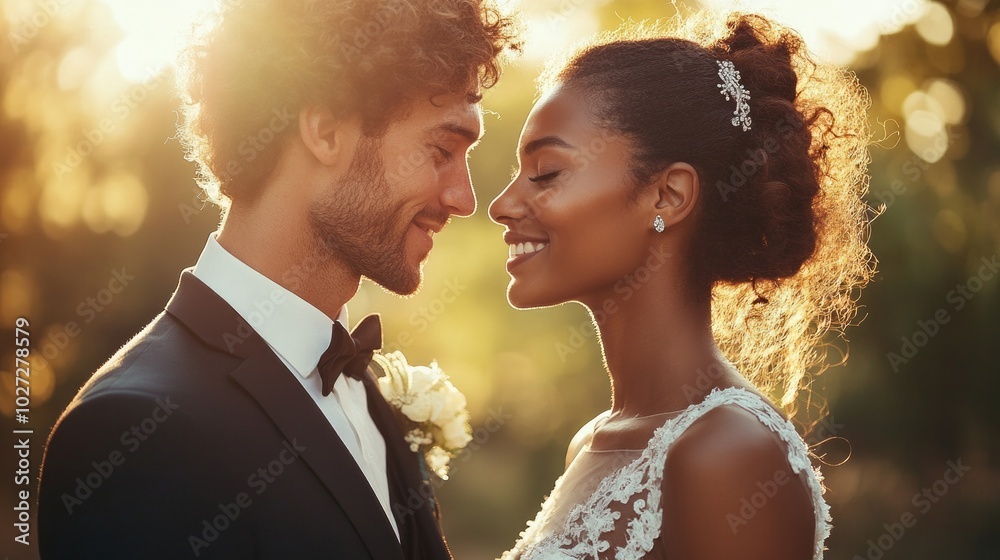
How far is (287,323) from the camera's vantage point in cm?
282

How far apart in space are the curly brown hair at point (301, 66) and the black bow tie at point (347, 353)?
60 cm

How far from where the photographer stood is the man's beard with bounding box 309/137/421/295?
304 cm

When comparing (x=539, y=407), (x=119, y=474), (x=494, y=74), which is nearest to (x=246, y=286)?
(x=119, y=474)

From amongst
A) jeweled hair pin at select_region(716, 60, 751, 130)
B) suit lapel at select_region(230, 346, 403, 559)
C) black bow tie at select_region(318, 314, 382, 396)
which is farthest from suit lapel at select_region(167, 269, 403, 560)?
jeweled hair pin at select_region(716, 60, 751, 130)

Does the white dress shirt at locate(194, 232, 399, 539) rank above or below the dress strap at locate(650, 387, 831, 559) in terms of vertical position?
above

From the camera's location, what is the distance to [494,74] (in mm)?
3537

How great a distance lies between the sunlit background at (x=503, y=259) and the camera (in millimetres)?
6426


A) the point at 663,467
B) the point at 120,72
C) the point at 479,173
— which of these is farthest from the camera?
the point at 479,173

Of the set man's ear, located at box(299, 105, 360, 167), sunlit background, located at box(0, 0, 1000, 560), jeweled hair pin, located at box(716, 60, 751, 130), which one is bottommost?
sunlit background, located at box(0, 0, 1000, 560)

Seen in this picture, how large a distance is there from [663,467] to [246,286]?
1381mm

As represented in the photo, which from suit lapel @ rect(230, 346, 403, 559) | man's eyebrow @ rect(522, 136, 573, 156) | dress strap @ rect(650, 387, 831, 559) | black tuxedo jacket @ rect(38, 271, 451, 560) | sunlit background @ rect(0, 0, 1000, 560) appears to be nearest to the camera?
black tuxedo jacket @ rect(38, 271, 451, 560)

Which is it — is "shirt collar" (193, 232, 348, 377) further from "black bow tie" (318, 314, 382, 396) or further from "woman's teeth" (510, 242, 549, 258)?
"woman's teeth" (510, 242, 549, 258)

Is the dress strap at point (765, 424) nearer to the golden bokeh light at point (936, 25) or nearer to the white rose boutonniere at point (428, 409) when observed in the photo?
the white rose boutonniere at point (428, 409)

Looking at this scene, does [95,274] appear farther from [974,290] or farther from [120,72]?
[974,290]
